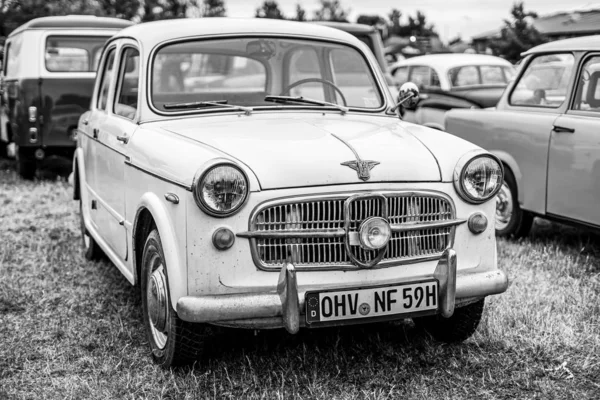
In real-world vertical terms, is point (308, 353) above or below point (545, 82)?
below

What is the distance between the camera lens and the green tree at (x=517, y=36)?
28797 millimetres

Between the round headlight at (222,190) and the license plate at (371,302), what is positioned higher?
the round headlight at (222,190)

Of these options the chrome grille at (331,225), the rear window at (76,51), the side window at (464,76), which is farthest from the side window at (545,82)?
the rear window at (76,51)

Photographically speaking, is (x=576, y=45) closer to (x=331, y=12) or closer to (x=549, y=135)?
(x=549, y=135)

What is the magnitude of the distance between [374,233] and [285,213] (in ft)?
1.22

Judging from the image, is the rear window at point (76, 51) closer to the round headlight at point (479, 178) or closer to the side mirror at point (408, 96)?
the side mirror at point (408, 96)

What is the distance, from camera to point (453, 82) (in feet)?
35.6

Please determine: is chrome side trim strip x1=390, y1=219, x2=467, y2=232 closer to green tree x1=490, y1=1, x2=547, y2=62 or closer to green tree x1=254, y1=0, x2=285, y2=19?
green tree x1=490, y1=1, x2=547, y2=62

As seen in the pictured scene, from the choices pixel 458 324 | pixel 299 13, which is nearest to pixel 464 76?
pixel 458 324

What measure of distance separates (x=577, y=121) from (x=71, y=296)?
339cm

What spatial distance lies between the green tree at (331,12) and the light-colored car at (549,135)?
52.0 m

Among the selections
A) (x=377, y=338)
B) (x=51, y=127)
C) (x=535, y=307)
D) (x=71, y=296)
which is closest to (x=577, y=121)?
(x=535, y=307)

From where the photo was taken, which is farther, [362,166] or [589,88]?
[589,88]

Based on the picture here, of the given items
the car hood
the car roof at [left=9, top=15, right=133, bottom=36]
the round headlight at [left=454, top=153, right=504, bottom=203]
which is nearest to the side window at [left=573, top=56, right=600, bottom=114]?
the car hood
